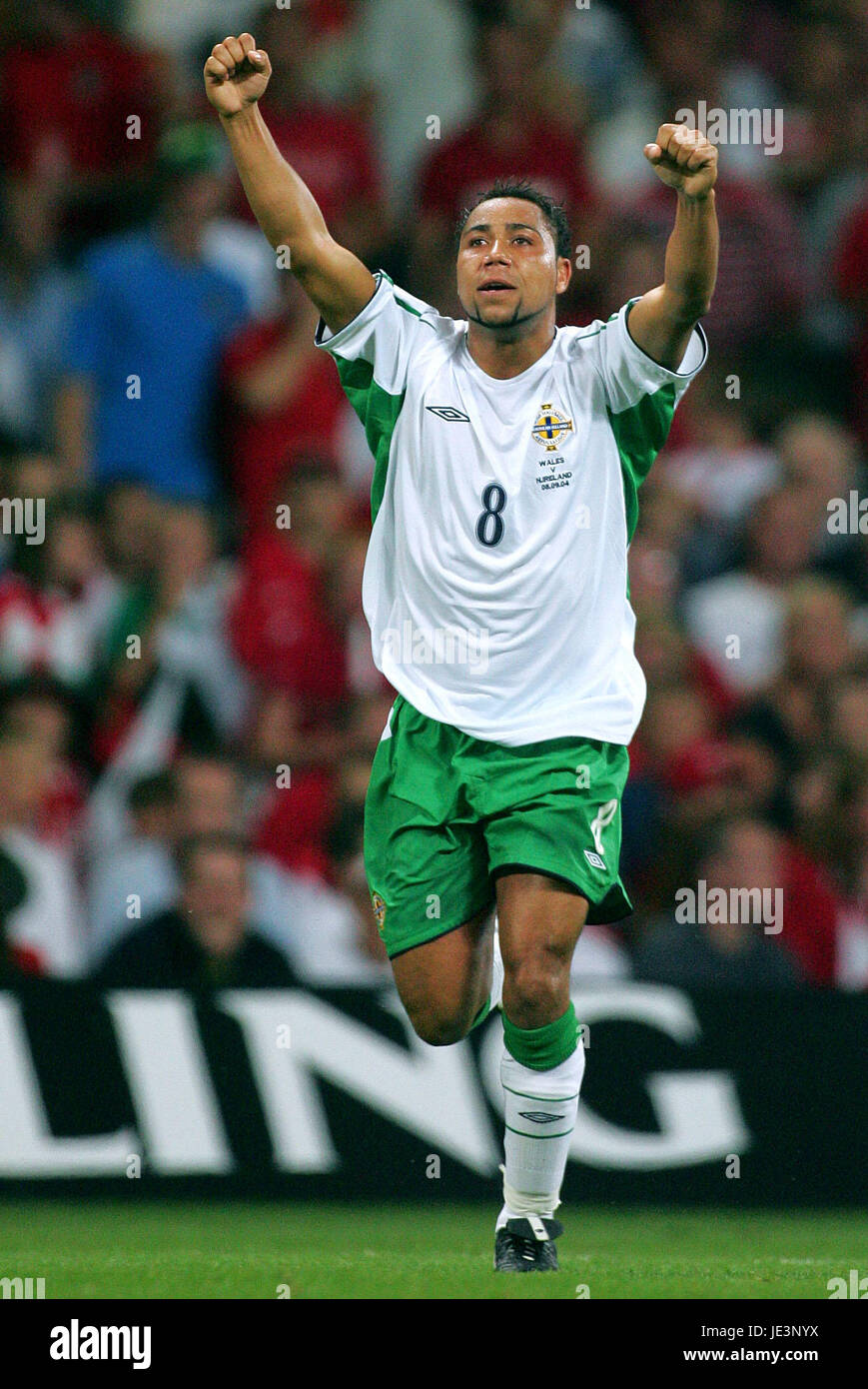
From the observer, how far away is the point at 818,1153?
8273 mm

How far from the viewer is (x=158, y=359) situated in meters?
10.6

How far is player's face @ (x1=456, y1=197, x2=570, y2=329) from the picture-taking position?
6.00 meters

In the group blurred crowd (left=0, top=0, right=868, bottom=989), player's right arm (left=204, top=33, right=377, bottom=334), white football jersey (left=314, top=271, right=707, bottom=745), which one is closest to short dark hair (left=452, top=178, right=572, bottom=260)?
white football jersey (left=314, top=271, right=707, bottom=745)

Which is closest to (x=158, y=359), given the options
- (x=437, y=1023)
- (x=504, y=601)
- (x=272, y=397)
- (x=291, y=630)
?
(x=272, y=397)

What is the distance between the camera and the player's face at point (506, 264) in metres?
6.00

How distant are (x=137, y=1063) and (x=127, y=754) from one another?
1.72m

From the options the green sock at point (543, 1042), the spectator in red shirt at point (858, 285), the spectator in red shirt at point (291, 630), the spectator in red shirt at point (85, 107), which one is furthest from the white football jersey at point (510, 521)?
the spectator in red shirt at point (85, 107)

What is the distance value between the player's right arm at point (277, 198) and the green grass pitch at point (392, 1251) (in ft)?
8.52

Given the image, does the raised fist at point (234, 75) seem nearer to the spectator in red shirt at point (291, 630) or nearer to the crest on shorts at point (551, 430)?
the crest on shorts at point (551, 430)

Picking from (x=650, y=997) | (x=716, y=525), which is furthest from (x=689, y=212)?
(x=716, y=525)

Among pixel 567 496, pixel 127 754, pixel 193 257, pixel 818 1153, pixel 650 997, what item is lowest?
pixel 818 1153

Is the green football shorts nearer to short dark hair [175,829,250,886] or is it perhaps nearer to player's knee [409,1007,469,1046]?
player's knee [409,1007,469,1046]

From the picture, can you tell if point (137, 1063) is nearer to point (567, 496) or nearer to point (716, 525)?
point (567, 496)

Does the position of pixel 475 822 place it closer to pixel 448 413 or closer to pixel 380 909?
pixel 380 909
